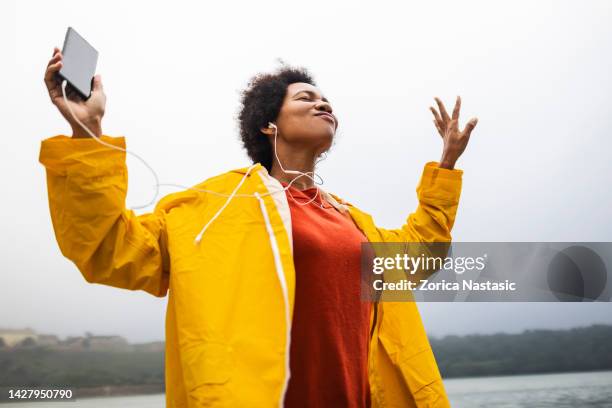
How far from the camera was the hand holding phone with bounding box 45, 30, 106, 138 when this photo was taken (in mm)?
1313

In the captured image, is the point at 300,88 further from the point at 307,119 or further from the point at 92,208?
the point at 92,208

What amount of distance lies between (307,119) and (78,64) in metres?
0.90

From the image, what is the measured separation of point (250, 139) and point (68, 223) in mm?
1099

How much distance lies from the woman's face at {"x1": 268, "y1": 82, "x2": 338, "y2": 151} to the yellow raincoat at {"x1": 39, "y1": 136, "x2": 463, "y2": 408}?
0.35 meters

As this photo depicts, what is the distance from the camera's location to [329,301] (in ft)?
5.36

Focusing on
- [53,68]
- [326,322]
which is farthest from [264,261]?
[53,68]

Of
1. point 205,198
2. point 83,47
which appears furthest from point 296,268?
point 83,47

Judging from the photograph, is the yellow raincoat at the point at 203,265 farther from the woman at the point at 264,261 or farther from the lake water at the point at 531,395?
the lake water at the point at 531,395

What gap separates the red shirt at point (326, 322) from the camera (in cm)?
157

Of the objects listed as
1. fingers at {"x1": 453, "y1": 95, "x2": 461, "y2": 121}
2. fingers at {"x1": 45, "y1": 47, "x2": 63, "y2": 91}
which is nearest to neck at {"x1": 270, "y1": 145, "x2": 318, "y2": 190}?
fingers at {"x1": 453, "y1": 95, "x2": 461, "y2": 121}

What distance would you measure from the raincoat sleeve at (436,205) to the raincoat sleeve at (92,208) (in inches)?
39.5

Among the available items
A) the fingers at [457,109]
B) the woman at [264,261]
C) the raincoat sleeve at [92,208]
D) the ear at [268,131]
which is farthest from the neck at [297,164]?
the raincoat sleeve at [92,208]

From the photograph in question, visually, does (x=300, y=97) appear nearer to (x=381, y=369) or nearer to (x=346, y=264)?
(x=346, y=264)

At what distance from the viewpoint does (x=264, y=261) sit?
1.49 m
